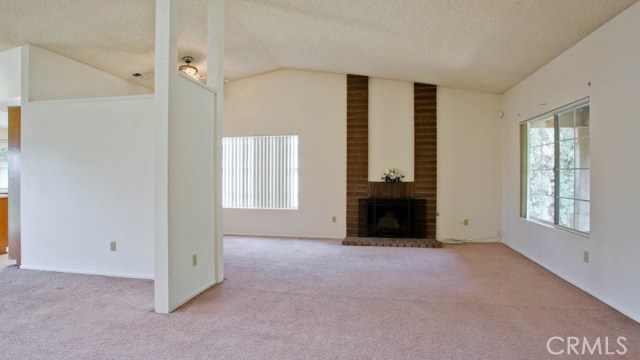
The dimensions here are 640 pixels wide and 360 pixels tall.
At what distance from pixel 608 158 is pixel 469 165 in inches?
108

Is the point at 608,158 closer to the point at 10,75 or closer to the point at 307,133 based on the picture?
the point at 307,133

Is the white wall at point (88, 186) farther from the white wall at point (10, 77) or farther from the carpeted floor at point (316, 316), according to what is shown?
the white wall at point (10, 77)

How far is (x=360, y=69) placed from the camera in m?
5.46

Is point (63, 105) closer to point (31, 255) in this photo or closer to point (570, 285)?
point (31, 255)

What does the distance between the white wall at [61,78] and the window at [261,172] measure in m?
2.18

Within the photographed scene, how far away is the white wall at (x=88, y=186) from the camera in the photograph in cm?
366

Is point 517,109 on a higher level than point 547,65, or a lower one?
lower

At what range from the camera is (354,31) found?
153 inches

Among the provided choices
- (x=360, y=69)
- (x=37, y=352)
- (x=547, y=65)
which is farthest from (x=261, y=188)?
(x=547, y=65)

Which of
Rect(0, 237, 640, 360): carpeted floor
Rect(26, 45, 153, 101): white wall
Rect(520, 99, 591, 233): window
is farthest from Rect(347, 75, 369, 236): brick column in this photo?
Rect(26, 45, 153, 101): white wall

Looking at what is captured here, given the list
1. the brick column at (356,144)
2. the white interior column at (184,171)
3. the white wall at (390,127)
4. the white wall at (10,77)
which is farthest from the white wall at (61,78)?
the white wall at (390,127)

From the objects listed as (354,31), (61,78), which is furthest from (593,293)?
(61,78)

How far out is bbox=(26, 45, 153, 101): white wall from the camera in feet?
13.0

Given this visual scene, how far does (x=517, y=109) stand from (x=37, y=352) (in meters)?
5.89
